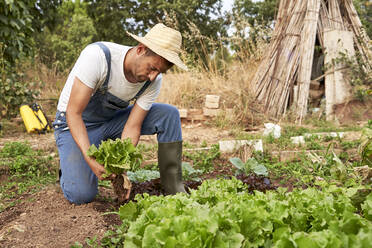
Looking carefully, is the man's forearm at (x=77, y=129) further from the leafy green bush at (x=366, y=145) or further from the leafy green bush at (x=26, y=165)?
the leafy green bush at (x=366, y=145)

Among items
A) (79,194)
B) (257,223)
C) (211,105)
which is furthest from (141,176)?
(211,105)

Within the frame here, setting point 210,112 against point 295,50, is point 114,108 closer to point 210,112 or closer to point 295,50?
point 210,112

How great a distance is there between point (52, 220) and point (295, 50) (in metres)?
6.23

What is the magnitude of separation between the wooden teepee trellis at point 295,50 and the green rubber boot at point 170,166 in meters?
4.48

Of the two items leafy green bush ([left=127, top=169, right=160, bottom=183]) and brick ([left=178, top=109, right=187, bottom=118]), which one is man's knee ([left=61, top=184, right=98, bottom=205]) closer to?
leafy green bush ([left=127, top=169, right=160, bottom=183])

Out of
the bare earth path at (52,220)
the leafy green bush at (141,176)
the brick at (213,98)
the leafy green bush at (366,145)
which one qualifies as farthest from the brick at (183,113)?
the leafy green bush at (366,145)

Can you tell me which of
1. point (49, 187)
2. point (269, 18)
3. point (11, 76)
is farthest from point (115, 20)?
point (49, 187)

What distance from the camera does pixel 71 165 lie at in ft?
9.46

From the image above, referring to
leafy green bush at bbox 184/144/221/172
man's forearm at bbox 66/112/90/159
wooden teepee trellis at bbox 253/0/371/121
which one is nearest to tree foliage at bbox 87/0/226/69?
wooden teepee trellis at bbox 253/0/371/121

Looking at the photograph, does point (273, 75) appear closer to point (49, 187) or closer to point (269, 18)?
point (49, 187)

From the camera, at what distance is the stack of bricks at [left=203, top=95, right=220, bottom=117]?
700cm

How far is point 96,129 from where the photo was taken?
3094 millimetres

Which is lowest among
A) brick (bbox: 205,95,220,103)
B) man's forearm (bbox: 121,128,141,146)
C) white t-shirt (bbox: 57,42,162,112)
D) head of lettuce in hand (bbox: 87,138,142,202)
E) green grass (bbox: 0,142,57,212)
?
green grass (bbox: 0,142,57,212)

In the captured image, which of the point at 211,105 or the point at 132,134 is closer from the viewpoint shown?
the point at 132,134
